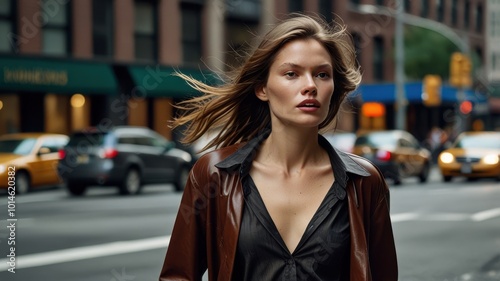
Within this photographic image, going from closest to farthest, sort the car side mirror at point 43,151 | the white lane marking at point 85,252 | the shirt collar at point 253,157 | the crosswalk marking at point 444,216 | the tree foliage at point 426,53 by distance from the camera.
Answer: the shirt collar at point 253,157
the white lane marking at point 85,252
the crosswalk marking at point 444,216
the car side mirror at point 43,151
the tree foliage at point 426,53

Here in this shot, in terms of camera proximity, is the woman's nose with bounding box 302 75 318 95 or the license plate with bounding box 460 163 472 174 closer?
the woman's nose with bounding box 302 75 318 95

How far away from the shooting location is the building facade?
1105 inches

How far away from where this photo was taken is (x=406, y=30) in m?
47.1

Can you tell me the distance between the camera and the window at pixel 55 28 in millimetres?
29000

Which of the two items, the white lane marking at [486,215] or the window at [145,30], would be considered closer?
the white lane marking at [486,215]

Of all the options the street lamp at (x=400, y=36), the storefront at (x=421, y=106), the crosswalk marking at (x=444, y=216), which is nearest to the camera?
the crosswalk marking at (x=444, y=216)

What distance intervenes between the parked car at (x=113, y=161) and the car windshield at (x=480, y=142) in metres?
9.47

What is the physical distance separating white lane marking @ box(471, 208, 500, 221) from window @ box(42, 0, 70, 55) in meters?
17.3

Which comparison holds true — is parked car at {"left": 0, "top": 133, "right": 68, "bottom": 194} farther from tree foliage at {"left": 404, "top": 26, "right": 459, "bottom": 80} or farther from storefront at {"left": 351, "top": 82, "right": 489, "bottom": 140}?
tree foliage at {"left": 404, "top": 26, "right": 459, "bottom": 80}

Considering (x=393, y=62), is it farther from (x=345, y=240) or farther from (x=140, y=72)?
(x=345, y=240)

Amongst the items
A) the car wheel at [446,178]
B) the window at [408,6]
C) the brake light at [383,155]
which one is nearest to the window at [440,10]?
the window at [408,6]

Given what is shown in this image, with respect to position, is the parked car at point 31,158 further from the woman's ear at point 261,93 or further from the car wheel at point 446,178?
the woman's ear at point 261,93

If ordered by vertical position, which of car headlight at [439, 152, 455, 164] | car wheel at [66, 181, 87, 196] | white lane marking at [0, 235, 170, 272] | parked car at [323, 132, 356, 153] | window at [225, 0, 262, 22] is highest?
window at [225, 0, 262, 22]

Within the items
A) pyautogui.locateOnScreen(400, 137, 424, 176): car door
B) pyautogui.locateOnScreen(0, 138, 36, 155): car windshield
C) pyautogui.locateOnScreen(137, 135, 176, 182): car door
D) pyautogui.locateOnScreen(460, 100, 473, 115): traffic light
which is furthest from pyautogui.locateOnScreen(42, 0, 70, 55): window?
pyautogui.locateOnScreen(460, 100, 473, 115): traffic light
